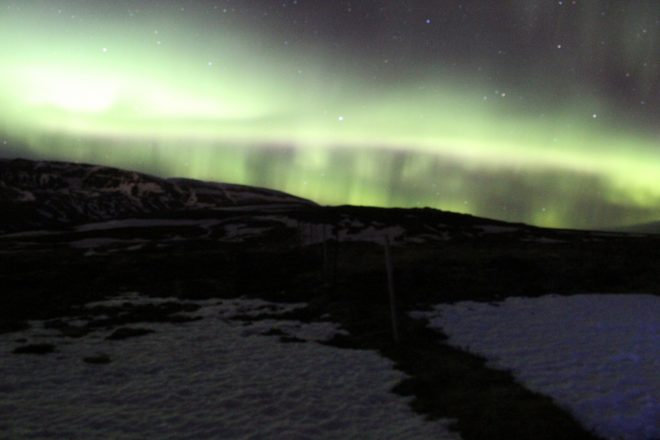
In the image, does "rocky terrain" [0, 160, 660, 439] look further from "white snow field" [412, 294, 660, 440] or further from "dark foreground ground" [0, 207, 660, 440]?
"white snow field" [412, 294, 660, 440]

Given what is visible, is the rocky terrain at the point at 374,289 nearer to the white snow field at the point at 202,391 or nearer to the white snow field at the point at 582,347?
the white snow field at the point at 582,347

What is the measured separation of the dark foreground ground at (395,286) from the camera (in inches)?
480

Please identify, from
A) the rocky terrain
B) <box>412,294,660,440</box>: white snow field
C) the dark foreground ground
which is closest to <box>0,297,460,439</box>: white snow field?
the rocky terrain

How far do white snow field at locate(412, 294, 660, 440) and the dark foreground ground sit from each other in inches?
30.7

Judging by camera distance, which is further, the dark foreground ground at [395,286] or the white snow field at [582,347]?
the dark foreground ground at [395,286]

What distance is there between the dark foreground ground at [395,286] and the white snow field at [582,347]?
780 mm

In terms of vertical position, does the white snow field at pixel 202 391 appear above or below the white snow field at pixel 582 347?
below

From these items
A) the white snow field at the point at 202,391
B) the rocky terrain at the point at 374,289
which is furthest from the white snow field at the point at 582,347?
the white snow field at the point at 202,391

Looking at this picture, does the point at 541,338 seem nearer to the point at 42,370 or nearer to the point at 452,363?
the point at 452,363

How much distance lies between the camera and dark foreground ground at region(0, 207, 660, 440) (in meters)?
12.2

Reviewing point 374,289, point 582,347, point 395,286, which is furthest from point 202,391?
point 395,286

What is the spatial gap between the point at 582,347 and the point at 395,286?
13899 mm

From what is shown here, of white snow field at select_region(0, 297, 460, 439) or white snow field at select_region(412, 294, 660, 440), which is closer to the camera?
white snow field at select_region(0, 297, 460, 439)

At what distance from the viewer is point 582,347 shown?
17.3 m
